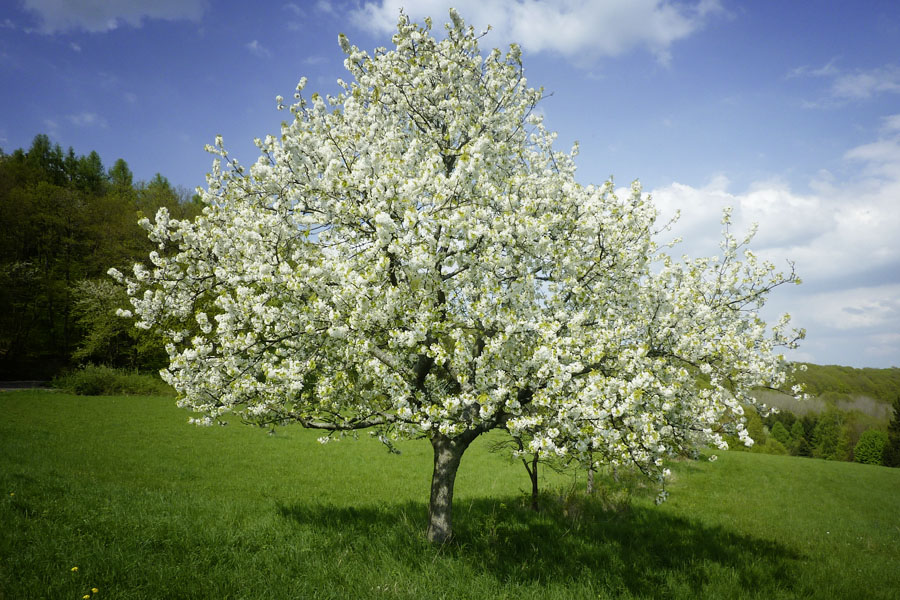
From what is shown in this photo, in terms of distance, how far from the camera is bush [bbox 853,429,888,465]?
6257cm

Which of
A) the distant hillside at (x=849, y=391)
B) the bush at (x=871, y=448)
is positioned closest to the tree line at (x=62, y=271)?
the bush at (x=871, y=448)

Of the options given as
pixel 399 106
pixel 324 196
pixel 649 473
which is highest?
pixel 399 106

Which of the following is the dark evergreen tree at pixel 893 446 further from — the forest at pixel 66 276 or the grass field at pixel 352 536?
the grass field at pixel 352 536

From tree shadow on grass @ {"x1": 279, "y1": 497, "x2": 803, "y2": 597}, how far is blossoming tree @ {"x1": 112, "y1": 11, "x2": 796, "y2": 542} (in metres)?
1.12

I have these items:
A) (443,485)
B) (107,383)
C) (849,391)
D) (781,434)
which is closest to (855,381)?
(849,391)

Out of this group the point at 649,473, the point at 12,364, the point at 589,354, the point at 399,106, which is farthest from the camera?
the point at 12,364

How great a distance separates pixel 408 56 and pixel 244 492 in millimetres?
13811

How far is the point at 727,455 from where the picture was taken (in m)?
33.4

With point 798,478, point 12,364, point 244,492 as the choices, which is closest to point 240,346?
point 244,492

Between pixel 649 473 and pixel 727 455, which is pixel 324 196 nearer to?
pixel 649 473

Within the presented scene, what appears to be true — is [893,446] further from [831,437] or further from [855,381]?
[855,381]

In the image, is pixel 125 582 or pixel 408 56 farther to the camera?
pixel 408 56

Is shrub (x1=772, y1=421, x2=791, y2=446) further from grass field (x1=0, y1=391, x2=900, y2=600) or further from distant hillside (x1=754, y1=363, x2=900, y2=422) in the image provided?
grass field (x1=0, y1=391, x2=900, y2=600)

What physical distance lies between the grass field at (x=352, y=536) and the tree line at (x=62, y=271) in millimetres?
25539
